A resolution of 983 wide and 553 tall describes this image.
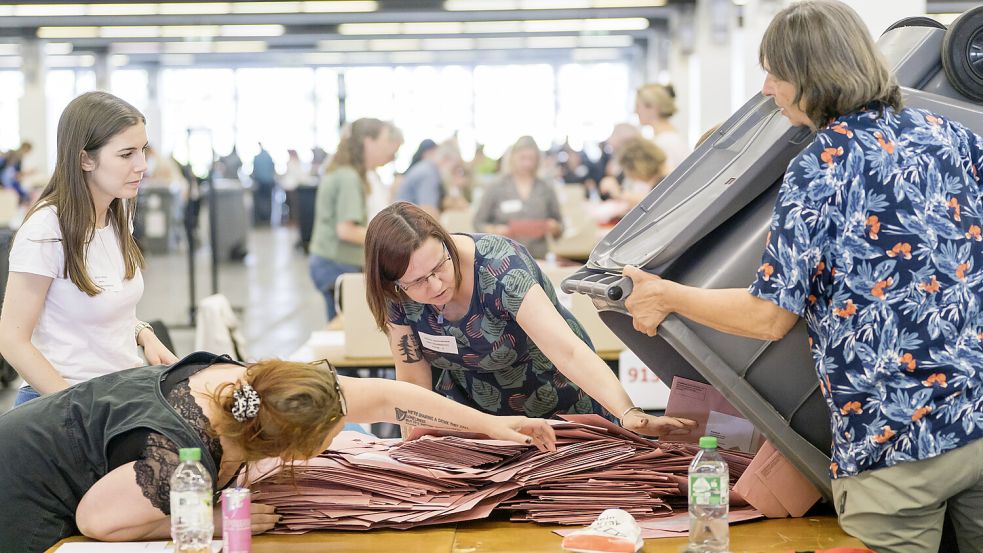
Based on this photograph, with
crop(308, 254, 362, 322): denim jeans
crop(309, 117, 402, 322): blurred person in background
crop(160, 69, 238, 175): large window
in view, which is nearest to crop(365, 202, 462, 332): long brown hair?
crop(309, 117, 402, 322): blurred person in background

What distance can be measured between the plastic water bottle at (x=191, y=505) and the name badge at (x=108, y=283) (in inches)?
33.5

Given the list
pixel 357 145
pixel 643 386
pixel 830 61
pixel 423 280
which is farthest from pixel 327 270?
pixel 830 61

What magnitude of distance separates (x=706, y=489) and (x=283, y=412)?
2.54 feet

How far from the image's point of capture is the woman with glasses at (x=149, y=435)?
1936 mm

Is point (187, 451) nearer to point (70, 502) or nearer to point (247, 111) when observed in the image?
point (70, 502)

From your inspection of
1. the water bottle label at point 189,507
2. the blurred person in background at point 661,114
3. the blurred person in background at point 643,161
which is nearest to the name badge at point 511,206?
the blurred person in background at point 643,161

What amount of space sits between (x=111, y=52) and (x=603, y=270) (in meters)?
24.7

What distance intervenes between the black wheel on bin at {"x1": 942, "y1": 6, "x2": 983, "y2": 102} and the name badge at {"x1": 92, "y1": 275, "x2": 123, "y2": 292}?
196 cm

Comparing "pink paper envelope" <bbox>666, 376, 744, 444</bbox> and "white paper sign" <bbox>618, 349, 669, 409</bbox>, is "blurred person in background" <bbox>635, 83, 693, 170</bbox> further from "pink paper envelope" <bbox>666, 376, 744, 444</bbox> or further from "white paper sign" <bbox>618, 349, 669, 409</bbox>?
"pink paper envelope" <bbox>666, 376, 744, 444</bbox>

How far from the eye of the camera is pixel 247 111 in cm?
3077

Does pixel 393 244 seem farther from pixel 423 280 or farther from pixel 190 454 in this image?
pixel 190 454

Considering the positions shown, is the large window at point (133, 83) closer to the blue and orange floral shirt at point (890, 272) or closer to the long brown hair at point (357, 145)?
the long brown hair at point (357, 145)

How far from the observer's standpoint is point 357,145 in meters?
6.05

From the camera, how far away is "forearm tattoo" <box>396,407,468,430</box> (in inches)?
91.6
